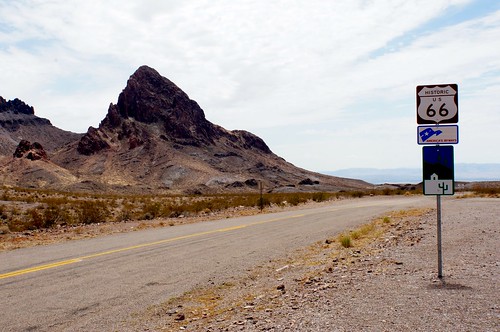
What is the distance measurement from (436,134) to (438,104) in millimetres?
520

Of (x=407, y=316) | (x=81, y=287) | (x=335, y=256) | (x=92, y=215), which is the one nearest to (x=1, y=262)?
(x=81, y=287)

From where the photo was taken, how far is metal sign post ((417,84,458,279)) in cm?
842

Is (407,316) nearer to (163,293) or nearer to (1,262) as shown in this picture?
(163,293)

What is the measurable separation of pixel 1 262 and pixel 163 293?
5879 millimetres

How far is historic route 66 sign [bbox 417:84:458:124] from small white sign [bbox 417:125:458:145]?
0.35 ft

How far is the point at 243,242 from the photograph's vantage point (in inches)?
634

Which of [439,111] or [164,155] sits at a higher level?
[164,155]

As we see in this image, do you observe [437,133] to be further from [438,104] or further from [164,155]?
[164,155]

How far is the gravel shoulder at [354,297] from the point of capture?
614 centimetres

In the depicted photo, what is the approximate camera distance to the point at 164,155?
117 meters

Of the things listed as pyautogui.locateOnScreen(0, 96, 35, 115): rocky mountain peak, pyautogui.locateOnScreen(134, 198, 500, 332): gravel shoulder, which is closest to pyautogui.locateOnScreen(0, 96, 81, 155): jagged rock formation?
pyautogui.locateOnScreen(0, 96, 35, 115): rocky mountain peak

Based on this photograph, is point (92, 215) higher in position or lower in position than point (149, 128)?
lower

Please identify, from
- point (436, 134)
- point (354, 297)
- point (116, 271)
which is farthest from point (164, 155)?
point (354, 297)

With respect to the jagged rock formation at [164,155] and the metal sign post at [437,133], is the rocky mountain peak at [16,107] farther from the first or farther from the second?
the metal sign post at [437,133]
